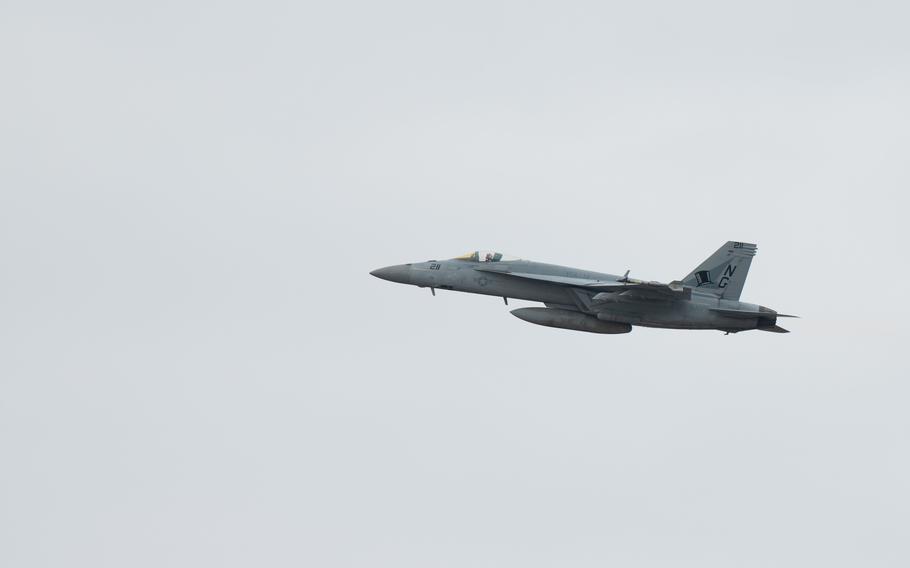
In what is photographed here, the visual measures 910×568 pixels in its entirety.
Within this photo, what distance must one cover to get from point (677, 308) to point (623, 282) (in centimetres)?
211

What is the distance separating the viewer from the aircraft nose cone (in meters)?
54.7

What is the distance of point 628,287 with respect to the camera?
5025 cm

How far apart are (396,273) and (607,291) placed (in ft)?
26.7

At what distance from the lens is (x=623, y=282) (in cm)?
5084

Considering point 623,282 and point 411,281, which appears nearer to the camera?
point 623,282

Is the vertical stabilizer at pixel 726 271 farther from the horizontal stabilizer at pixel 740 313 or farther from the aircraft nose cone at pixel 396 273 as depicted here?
the aircraft nose cone at pixel 396 273

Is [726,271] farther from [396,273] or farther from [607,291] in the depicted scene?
[396,273]

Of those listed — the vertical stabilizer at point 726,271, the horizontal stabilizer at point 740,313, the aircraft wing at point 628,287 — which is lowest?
the horizontal stabilizer at point 740,313

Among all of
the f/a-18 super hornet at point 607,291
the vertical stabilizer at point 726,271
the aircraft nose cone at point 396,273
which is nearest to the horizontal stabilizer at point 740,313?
the f/a-18 super hornet at point 607,291

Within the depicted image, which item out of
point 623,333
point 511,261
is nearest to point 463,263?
point 511,261

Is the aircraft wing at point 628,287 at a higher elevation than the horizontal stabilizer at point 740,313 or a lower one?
higher

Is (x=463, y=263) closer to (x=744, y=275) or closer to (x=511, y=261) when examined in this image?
(x=511, y=261)

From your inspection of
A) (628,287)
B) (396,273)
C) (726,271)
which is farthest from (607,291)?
(396,273)

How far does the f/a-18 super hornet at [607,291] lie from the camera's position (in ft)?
168
